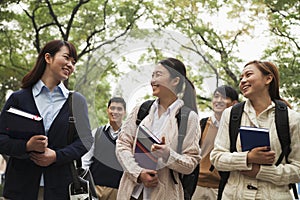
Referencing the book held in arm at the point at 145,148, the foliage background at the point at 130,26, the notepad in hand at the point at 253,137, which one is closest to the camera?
the notepad in hand at the point at 253,137

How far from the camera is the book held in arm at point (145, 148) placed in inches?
128

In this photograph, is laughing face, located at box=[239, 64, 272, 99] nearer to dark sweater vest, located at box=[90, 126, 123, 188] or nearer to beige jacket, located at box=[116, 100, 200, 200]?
beige jacket, located at box=[116, 100, 200, 200]

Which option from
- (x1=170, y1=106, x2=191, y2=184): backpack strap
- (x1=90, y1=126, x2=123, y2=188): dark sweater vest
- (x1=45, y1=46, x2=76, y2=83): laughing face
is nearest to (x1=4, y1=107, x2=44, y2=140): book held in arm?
(x1=45, y1=46, x2=76, y2=83): laughing face

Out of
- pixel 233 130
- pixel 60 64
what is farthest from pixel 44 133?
pixel 233 130

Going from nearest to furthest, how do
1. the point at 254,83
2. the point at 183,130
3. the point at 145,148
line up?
the point at 145,148 → the point at 183,130 → the point at 254,83

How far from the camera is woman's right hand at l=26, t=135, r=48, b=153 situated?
3215 millimetres

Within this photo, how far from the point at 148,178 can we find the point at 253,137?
0.74 m

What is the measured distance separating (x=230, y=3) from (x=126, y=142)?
9.72 meters

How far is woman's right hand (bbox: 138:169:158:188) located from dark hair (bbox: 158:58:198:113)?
1.87 ft

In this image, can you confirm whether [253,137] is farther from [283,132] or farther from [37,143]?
[37,143]

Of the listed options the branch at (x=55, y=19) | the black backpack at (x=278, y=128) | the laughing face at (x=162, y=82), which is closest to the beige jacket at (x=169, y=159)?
the laughing face at (x=162, y=82)

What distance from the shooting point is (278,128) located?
3391mm

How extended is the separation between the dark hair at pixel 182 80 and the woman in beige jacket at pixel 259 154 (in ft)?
0.89

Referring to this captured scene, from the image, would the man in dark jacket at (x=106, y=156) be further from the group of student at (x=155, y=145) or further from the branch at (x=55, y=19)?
the branch at (x=55, y=19)
